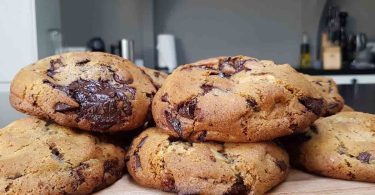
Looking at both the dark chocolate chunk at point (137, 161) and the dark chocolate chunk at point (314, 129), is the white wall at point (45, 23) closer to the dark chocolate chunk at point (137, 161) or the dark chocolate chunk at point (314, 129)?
the dark chocolate chunk at point (137, 161)

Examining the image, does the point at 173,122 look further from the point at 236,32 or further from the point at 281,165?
the point at 236,32

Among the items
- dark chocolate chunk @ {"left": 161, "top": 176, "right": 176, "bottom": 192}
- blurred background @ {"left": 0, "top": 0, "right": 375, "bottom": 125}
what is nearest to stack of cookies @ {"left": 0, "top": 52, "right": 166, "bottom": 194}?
dark chocolate chunk @ {"left": 161, "top": 176, "right": 176, "bottom": 192}

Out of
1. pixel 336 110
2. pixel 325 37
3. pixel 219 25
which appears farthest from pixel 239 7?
pixel 336 110

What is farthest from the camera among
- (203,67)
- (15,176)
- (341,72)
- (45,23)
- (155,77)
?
(341,72)

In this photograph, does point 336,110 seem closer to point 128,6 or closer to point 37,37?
point 37,37

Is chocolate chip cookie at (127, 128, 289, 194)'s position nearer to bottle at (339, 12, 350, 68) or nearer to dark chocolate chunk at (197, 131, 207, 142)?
dark chocolate chunk at (197, 131, 207, 142)

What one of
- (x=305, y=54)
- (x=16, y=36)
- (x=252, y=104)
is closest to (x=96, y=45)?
(x=16, y=36)

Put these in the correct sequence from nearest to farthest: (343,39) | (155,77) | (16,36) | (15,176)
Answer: (15,176) < (155,77) < (16,36) < (343,39)
